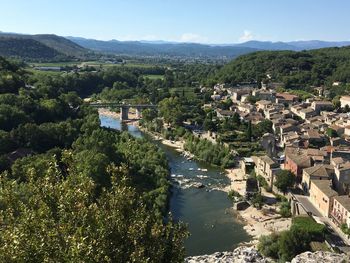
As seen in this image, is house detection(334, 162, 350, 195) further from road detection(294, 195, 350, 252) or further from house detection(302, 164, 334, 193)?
road detection(294, 195, 350, 252)

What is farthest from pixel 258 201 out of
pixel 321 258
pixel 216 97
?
pixel 216 97

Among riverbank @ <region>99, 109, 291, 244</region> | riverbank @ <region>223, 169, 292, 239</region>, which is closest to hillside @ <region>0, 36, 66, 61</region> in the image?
riverbank @ <region>99, 109, 291, 244</region>

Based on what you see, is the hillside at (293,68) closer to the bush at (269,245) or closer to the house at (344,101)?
the house at (344,101)

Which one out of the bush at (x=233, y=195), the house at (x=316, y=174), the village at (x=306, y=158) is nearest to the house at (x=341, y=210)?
the village at (x=306, y=158)

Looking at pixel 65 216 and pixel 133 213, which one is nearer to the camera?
pixel 65 216

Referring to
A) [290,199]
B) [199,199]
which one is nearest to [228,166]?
[199,199]

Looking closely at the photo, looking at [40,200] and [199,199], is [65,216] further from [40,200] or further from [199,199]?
[199,199]

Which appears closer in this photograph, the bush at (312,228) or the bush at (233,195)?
the bush at (312,228)
